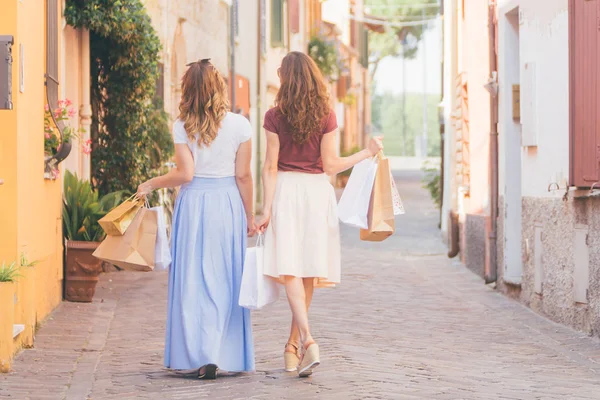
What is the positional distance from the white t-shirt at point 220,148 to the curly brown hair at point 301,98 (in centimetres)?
26

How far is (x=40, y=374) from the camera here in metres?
7.16

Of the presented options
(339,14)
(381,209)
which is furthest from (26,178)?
(339,14)

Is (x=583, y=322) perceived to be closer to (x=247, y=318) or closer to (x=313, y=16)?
(x=247, y=318)

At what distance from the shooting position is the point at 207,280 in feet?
22.8

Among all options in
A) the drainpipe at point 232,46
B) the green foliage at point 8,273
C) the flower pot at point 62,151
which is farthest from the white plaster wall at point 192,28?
the green foliage at point 8,273

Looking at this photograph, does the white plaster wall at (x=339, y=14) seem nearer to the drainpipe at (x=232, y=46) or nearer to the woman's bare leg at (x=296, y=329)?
the drainpipe at (x=232, y=46)

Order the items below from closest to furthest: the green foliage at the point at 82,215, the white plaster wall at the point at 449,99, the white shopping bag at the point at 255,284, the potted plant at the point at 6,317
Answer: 1. the white shopping bag at the point at 255,284
2. the potted plant at the point at 6,317
3. the green foliage at the point at 82,215
4. the white plaster wall at the point at 449,99

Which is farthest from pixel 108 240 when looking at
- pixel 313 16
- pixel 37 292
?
pixel 313 16

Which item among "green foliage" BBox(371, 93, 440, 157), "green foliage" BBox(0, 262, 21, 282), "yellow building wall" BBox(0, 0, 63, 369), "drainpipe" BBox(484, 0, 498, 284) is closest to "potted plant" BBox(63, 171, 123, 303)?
"yellow building wall" BBox(0, 0, 63, 369)

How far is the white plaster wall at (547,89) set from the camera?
9797 mm

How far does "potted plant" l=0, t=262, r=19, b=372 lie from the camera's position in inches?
279

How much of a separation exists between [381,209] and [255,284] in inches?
34.7

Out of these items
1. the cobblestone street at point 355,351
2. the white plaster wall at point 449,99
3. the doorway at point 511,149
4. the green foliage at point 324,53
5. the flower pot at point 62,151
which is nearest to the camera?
the cobblestone street at point 355,351

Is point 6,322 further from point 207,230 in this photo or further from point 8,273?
point 207,230
